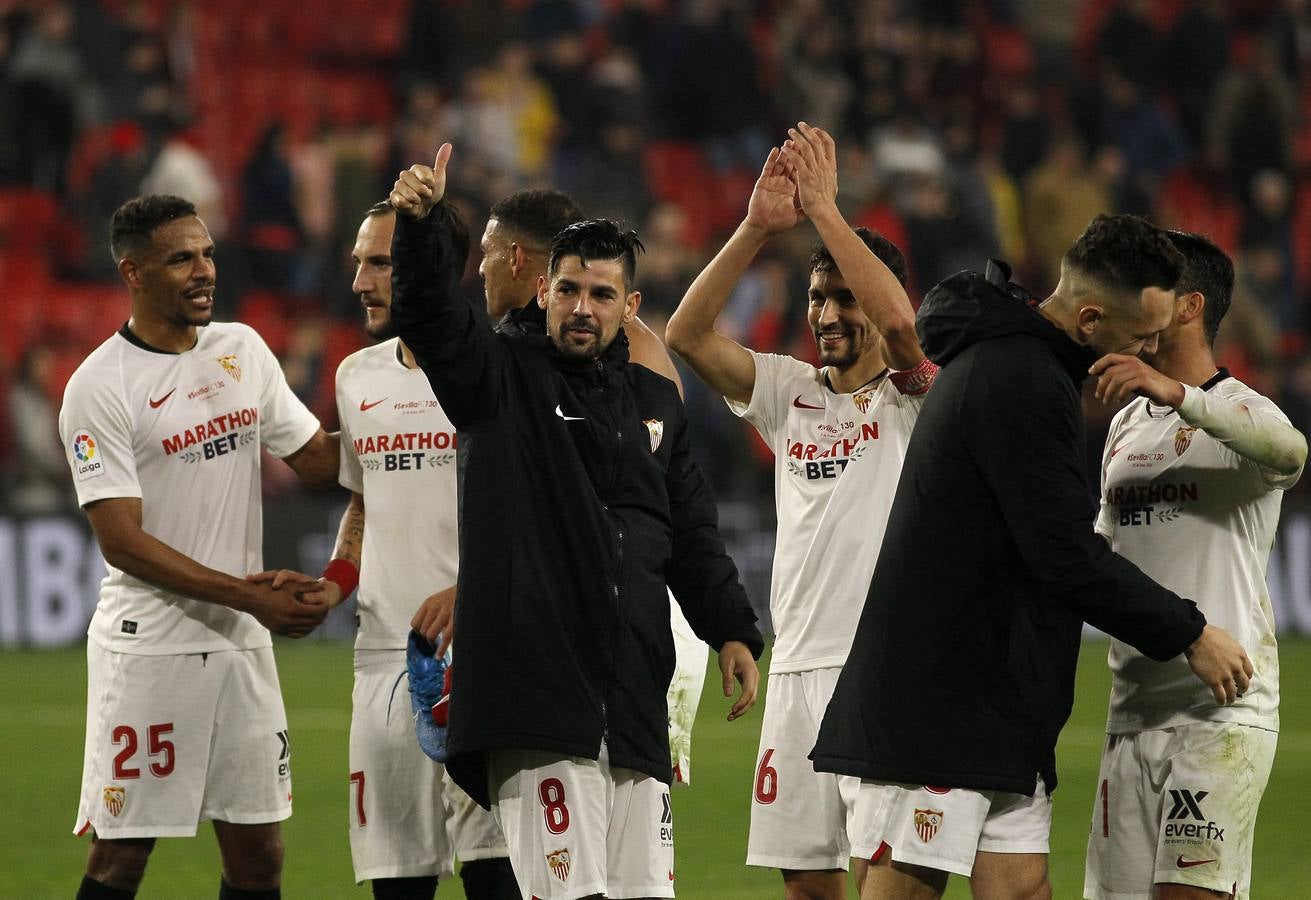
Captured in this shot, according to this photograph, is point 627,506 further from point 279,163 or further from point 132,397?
point 279,163

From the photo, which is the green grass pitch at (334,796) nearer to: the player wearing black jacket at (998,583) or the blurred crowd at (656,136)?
the blurred crowd at (656,136)

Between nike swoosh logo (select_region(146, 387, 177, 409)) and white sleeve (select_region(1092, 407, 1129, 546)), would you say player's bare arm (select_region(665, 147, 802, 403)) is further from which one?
nike swoosh logo (select_region(146, 387, 177, 409))

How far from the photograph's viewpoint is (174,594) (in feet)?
18.3

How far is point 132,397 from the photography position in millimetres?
5621

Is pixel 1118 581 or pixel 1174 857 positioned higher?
pixel 1118 581

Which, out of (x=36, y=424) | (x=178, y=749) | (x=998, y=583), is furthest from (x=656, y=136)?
(x=998, y=583)

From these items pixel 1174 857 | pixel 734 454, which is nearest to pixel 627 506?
pixel 1174 857

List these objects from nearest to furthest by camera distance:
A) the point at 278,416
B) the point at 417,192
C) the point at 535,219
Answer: the point at 417,192 < the point at 535,219 < the point at 278,416

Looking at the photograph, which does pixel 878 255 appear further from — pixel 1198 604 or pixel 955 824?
pixel 955 824

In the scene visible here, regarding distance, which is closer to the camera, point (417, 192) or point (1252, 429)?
point (417, 192)

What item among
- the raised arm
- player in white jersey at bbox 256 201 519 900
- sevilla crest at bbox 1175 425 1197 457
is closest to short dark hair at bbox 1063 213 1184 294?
sevilla crest at bbox 1175 425 1197 457

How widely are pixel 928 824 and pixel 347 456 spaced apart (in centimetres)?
245

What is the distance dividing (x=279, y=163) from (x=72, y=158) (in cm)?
193

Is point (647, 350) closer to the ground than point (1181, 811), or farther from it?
farther from it
